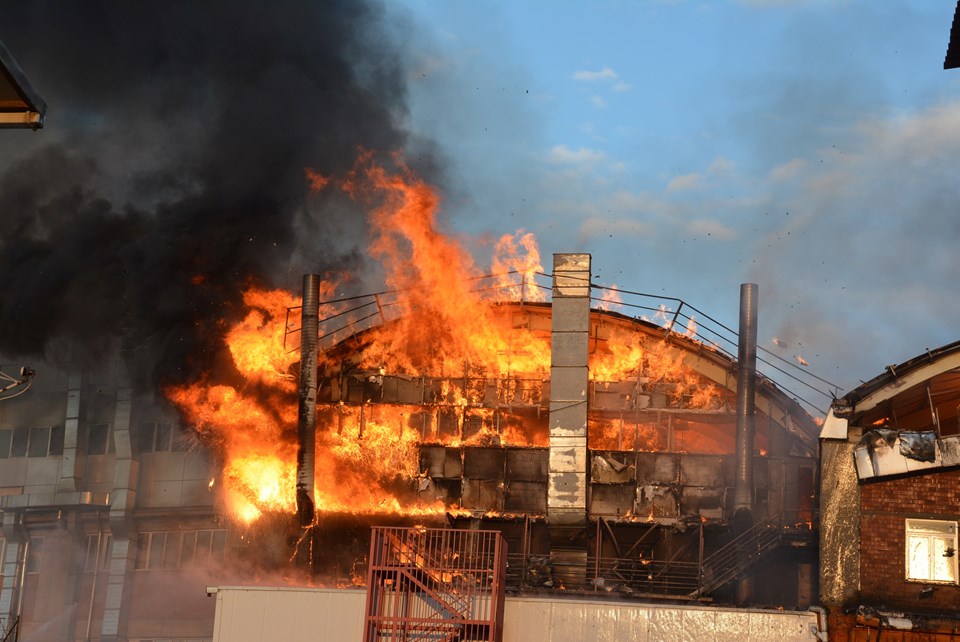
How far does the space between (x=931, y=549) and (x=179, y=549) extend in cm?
2732

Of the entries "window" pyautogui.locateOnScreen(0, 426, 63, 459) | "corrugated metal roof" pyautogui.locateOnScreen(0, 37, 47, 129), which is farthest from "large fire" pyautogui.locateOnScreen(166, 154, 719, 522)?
"corrugated metal roof" pyautogui.locateOnScreen(0, 37, 47, 129)

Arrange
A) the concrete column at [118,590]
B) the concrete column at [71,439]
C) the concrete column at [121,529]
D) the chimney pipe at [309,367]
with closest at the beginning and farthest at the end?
the chimney pipe at [309,367] → the concrete column at [118,590] → the concrete column at [121,529] → the concrete column at [71,439]

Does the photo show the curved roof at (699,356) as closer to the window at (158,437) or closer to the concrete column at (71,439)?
the window at (158,437)

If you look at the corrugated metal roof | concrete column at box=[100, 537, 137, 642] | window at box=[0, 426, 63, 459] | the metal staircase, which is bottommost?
concrete column at box=[100, 537, 137, 642]

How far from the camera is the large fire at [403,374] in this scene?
36000mm

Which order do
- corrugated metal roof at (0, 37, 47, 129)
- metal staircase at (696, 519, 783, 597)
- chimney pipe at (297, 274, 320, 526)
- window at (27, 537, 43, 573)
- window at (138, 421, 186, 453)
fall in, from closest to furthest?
corrugated metal roof at (0, 37, 47, 129)
metal staircase at (696, 519, 783, 597)
chimney pipe at (297, 274, 320, 526)
window at (27, 537, 43, 573)
window at (138, 421, 186, 453)

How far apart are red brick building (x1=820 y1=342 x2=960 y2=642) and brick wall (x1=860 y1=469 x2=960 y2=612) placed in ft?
0.07

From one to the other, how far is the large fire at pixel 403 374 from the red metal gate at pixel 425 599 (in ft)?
37.7

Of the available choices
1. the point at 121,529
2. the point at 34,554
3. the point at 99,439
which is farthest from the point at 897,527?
the point at 34,554

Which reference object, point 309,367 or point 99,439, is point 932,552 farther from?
point 99,439

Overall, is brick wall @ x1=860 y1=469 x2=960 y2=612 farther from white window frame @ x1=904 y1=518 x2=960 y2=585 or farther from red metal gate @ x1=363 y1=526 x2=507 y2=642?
red metal gate @ x1=363 y1=526 x2=507 y2=642

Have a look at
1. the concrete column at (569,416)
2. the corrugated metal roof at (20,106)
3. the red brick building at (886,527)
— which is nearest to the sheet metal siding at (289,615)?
the concrete column at (569,416)

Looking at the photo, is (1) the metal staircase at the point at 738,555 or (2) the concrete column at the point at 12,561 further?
(2) the concrete column at the point at 12,561

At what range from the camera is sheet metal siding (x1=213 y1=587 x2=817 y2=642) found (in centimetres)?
2416
